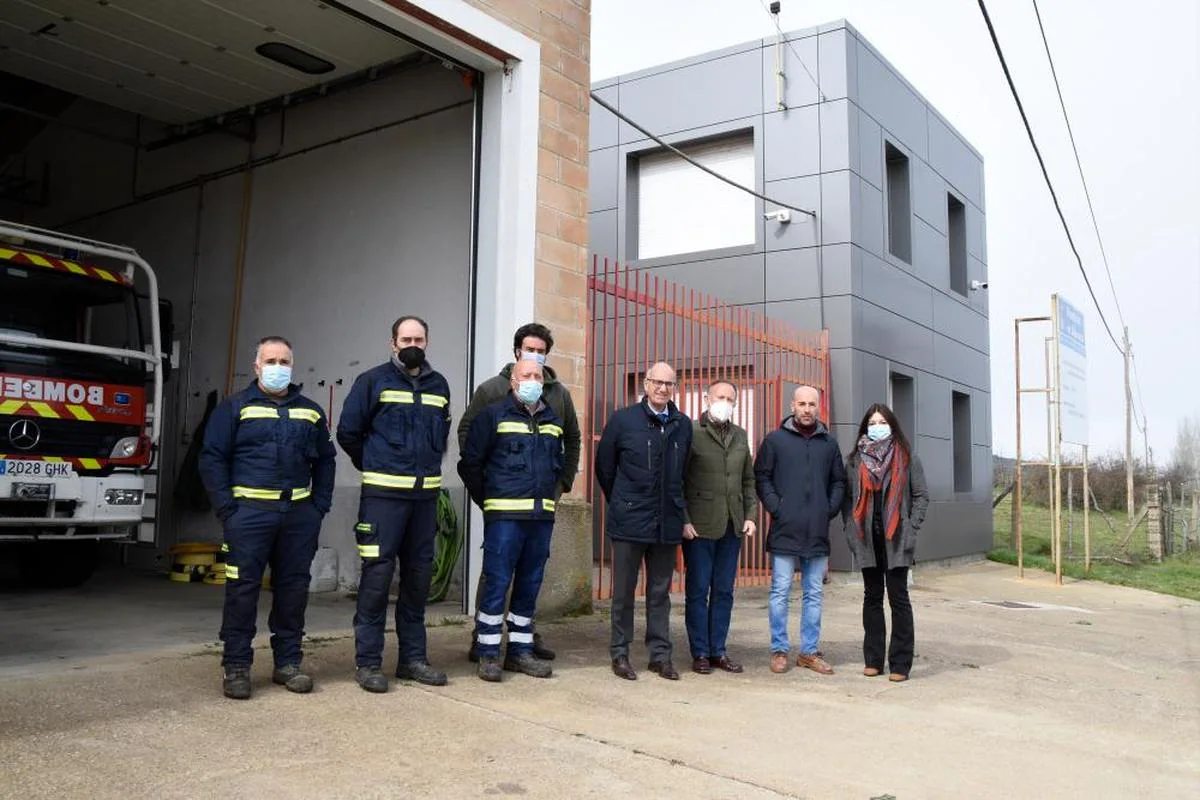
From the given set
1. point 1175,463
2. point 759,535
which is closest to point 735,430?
point 759,535

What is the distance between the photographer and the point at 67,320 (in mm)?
8703

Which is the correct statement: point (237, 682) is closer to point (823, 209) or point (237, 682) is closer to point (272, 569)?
point (272, 569)

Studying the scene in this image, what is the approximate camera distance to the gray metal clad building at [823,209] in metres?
12.7

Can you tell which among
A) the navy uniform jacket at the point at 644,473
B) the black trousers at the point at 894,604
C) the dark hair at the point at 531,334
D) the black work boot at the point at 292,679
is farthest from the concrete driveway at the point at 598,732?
the dark hair at the point at 531,334

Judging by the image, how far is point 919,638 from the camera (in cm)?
799

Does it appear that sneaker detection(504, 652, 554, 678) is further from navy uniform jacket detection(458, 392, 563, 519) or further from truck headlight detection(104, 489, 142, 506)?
truck headlight detection(104, 489, 142, 506)

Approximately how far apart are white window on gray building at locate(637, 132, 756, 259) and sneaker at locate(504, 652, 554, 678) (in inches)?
351

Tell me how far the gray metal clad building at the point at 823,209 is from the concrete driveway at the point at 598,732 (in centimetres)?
640

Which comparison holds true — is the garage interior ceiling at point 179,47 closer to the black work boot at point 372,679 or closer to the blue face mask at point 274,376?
the blue face mask at point 274,376

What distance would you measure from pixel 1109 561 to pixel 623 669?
570 inches

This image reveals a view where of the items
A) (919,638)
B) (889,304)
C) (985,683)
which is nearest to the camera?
(985,683)

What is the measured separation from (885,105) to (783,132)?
5.68ft

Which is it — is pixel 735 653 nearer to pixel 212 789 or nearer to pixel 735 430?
pixel 735 430

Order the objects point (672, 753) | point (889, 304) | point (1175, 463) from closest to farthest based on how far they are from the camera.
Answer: point (672, 753) < point (889, 304) < point (1175, 463)
